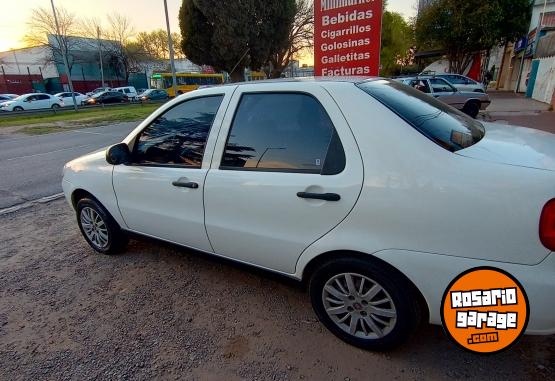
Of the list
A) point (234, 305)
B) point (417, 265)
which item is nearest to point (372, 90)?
point (417, 265)

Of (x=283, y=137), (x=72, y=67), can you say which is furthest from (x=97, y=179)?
(x=72, y=67)

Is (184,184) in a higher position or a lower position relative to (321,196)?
lower

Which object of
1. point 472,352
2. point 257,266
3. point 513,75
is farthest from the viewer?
point 513,75

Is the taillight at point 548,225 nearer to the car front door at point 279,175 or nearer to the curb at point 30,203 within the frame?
the car front door at point 279,175

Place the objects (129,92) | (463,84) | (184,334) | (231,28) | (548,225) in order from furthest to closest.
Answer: (129,92) → (231,28) → (463,84) → (184,334) → (548,225)

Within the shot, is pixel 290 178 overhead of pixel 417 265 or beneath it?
overhead

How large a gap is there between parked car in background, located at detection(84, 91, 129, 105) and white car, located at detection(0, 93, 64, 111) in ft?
8.24

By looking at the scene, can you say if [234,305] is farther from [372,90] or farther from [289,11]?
[289,11]

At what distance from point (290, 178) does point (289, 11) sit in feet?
89.8

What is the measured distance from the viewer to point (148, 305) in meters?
2.82

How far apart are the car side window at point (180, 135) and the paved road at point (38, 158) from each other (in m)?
4.09

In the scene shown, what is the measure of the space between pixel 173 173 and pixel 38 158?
876 cm

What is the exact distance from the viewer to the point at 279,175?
2148 millimetres

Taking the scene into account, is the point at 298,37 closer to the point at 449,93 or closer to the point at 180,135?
the point at 449,93
